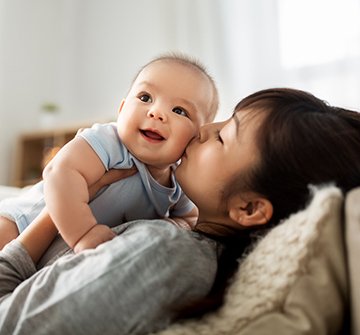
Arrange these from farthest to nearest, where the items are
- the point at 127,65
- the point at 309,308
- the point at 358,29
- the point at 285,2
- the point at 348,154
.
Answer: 1. the point at 127,65
2. the point at 285,2
3. the point at 358,29
4. the point at 348,154
5. the point at 309,308

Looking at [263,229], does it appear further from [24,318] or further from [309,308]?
[24,318]

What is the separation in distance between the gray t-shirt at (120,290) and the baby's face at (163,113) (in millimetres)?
321

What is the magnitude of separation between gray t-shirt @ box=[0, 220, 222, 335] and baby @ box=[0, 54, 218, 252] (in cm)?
23

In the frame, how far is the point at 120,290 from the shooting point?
600 millimetres

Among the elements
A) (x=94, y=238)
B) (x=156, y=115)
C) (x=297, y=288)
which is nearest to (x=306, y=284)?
(x=297, y=288)

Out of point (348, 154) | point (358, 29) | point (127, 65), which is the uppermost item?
point (348, 154)

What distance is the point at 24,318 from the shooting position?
62 cm

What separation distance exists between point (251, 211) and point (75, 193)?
325 millimetres

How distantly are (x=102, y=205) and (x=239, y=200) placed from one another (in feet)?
1.06

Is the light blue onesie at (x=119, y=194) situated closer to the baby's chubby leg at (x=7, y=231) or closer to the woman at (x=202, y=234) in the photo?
the baby's chubby leg at (x=7, y=231)

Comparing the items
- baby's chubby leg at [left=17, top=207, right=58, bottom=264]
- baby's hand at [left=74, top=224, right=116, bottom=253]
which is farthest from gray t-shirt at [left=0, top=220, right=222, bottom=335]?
baby's chubby leg at [left=17, top=207, right=58, bottom=264]

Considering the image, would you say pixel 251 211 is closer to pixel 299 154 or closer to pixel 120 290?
pixel 299 154

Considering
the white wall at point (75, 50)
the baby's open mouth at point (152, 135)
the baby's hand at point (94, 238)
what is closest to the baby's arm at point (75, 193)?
the baby's hand at point (94, 238)

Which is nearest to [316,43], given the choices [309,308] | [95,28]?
[95,28]
